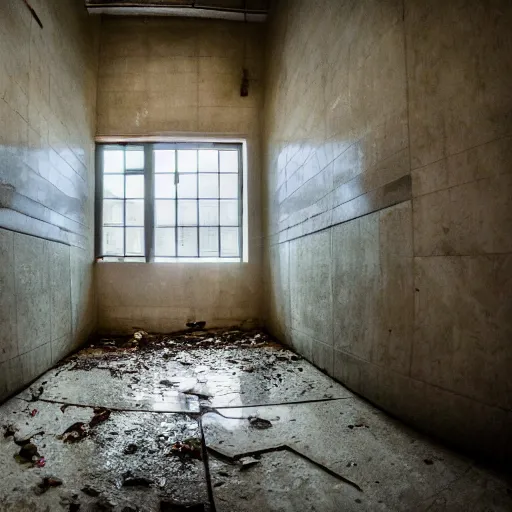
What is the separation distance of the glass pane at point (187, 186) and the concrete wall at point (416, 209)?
255cm

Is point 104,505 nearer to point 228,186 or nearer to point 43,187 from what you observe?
point 43,187

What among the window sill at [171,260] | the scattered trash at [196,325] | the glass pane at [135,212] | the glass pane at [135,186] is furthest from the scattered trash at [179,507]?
the glass pane at [135,186]

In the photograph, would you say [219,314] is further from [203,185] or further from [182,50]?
[182,50]

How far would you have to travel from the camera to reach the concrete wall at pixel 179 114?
16.6 ft

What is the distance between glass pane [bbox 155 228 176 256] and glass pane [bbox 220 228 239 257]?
2.39 feet

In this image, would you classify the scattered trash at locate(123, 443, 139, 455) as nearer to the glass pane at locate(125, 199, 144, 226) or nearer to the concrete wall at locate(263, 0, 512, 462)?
the concrete wall at locate(263, 0, 512, 462)

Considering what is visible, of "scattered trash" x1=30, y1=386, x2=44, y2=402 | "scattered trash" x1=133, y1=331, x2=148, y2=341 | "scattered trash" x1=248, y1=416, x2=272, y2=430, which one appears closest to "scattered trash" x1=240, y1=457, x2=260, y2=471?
"scattered trash" x1=248, y1=416, x2=272, y2=430

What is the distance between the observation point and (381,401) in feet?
7.14

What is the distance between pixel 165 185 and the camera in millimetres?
5383

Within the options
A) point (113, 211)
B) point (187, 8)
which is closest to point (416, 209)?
point (113, 211)

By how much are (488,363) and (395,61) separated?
5.56ft

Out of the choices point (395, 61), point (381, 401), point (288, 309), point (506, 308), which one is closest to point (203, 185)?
point (288, 309)

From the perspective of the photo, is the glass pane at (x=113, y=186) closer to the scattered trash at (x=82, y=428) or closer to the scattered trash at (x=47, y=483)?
the scattered trash at (x=82, y=428)

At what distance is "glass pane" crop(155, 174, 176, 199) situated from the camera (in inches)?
211
